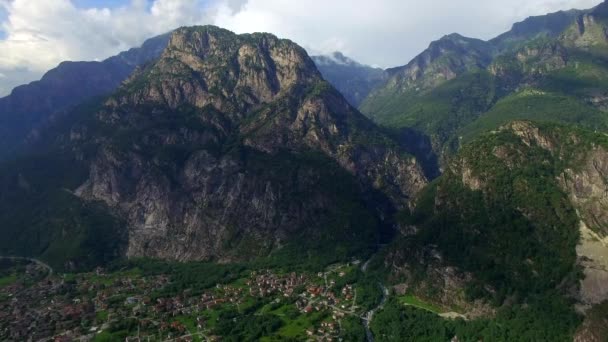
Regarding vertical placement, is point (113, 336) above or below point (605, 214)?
below

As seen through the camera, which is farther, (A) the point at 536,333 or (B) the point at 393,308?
(B) the point at 393,308

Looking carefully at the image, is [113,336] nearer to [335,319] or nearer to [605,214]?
[335,319]

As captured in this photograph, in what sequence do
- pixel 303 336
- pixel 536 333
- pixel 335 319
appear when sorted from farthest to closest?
pixel 335 319, pixel 303 336, pixel 536 333

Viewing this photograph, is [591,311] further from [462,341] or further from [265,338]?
[265,338]

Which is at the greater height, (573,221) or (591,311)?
(573,221)

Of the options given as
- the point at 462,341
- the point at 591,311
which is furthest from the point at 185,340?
the point at 591,311

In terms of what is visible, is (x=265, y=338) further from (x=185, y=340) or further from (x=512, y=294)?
(x=512, y=294)

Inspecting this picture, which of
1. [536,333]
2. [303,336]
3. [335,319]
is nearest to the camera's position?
[536,333]

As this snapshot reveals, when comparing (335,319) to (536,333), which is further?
(335,319)

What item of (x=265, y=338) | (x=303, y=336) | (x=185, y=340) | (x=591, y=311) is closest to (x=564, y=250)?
(x=591, y=311)
